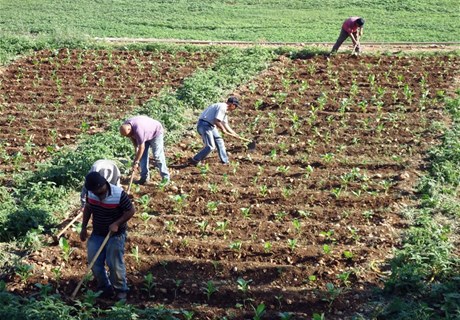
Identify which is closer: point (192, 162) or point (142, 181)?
point (142, 181)

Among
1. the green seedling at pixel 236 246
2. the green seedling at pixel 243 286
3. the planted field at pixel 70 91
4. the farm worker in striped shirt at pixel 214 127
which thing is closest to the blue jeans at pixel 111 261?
the green seedling at pixel 243 286

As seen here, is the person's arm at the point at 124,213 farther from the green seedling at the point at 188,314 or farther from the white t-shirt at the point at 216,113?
the white t-shirt at the point at 216,113

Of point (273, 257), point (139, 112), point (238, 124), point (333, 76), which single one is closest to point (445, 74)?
point (333, 76)

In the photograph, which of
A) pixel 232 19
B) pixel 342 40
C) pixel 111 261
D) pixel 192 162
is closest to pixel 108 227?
pixel 111 261

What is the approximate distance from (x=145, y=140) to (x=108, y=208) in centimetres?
281

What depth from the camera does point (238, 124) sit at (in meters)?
14.4

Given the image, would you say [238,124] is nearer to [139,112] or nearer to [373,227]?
[139,112]

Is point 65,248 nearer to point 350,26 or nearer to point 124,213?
point 124,213

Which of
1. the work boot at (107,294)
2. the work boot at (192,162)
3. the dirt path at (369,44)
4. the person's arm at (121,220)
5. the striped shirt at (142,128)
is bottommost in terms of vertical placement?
the work boot at (107,294)

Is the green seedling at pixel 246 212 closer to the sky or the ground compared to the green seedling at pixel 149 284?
closer to the sky

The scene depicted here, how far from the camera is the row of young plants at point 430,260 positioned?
8188mm

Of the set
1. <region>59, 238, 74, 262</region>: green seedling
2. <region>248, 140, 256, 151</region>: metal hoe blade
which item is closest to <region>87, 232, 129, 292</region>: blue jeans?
<region>59, 238, 74, 262</region>: green seedling

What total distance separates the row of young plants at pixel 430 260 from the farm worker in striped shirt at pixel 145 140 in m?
3.56

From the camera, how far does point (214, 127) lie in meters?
12.3
